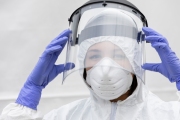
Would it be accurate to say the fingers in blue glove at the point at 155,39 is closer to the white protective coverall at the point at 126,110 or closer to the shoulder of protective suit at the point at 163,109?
the white protective coverall at the point at 126,110

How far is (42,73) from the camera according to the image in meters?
1.44

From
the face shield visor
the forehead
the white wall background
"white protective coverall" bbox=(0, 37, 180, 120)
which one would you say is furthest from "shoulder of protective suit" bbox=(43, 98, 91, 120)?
the white wall background

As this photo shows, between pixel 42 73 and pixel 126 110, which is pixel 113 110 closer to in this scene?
pixel 126 110

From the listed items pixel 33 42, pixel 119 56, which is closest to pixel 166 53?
pixel 119 56

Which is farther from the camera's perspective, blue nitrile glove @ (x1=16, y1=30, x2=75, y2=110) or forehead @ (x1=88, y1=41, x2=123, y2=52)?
blue nitrile glove @ (x1=16, y1=30, x2=75, y2=110)

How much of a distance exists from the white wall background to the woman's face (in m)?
0.73

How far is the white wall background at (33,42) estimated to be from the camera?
2.04m

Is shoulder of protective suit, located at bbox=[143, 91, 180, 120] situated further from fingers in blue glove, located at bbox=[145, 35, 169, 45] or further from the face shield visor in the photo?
fingers in blue glove, located at bbox=[145, 35, 169, 45]

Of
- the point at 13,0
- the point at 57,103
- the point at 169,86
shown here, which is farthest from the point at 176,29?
the point at 13,0

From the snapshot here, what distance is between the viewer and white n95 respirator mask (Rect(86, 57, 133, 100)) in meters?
1.24

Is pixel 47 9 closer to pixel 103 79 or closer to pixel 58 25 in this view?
pixel 58 25

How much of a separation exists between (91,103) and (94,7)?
43 centimetres

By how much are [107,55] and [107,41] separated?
63 millimetres

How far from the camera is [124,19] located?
4.43 feet
